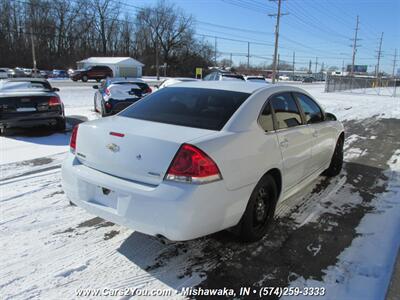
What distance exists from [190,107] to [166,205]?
51.9 inches

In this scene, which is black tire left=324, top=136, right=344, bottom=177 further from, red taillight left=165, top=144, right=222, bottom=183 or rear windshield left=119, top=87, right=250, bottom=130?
red taillight left=165, top=144, right=222, bottom=183

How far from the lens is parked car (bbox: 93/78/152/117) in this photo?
1033cm

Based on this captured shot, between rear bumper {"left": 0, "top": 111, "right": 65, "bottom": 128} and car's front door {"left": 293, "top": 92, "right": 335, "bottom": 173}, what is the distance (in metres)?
6.44

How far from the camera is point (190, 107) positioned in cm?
353

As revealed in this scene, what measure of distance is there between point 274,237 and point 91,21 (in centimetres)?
8382

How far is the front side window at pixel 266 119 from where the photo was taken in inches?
132

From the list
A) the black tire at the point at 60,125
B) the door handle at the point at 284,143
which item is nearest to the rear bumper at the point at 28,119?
the black tire at the point at 60,125

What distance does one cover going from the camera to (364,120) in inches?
520

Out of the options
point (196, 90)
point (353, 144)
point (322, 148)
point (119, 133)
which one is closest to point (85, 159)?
point (119, 133)

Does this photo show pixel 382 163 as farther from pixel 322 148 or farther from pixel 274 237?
pixel 274 237

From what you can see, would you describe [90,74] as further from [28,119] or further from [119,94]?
[28,119]

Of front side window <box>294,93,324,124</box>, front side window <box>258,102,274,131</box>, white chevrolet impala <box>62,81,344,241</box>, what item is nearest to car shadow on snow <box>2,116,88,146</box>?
white chevrolet impala <box>62,81,344,241</box>

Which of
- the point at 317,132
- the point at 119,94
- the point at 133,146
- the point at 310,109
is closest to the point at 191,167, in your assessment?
the point at 133,146

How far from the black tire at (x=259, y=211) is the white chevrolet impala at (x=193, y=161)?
11 millimetres
